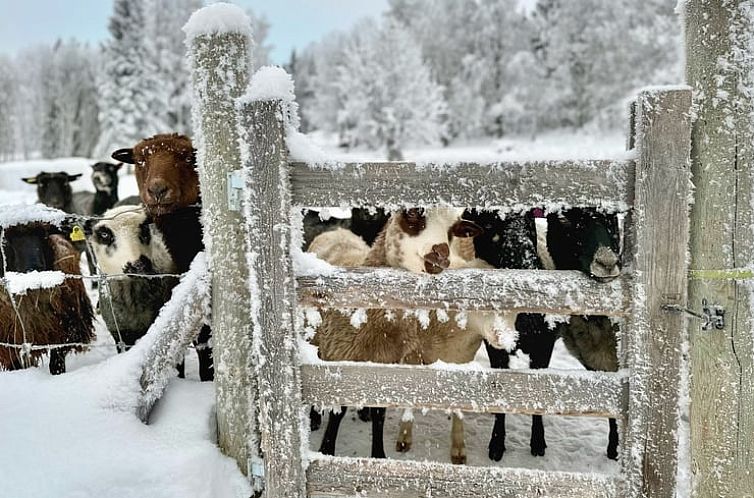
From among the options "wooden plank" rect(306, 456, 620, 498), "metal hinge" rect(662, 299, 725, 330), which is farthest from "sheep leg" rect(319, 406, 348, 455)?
"metal hinge" rect(662, 299, 725, 330)

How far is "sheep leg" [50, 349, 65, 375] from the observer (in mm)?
3472

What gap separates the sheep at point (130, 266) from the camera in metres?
3.79

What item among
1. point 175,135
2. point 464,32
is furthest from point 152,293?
point 464,32

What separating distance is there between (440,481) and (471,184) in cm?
123

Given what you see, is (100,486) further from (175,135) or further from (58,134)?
(58,134)

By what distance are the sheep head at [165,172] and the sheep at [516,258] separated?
6.15 ft

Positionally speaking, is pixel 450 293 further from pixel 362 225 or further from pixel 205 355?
pixel 362 225

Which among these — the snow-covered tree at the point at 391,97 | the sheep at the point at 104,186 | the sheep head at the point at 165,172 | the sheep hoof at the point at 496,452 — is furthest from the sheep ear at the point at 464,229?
the snow-covered tree at the point at 391,97

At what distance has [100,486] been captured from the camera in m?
2.31

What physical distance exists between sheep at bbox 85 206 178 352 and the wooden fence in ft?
4.50

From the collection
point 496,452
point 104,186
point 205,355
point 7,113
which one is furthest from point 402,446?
point 7,113

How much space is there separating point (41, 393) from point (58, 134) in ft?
197

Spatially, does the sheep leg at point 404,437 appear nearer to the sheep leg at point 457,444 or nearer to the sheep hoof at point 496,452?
the sheep leg at point 457,444

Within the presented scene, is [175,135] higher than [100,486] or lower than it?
higher
